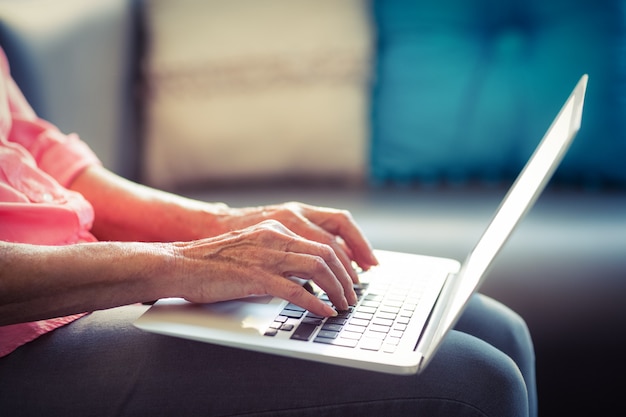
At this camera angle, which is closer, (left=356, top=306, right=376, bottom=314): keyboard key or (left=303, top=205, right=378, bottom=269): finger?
(left=356, top=306, right=376, bottom=314): keyboard key

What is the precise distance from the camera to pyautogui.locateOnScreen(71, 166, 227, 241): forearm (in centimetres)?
110

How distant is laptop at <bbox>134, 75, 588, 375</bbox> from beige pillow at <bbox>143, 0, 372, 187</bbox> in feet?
2.69

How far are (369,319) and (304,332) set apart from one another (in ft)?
0.31

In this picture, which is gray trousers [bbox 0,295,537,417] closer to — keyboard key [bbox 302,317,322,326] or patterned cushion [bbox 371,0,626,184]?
keyboard key [bbox 302,317,322,326]

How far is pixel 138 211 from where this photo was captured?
1123 millimetres

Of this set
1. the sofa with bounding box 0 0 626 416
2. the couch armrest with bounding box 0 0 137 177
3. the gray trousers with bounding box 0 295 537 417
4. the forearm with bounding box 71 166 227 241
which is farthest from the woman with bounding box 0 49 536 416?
the couch armrest with bounding box 0 0 137 177

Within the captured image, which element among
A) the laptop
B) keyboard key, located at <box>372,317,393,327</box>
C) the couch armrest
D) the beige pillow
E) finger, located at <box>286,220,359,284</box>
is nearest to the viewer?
the laptop

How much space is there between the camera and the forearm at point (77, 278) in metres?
0.73

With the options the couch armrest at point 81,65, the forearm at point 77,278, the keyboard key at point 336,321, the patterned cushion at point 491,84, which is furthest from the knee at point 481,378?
the couch armrest at point 81,65

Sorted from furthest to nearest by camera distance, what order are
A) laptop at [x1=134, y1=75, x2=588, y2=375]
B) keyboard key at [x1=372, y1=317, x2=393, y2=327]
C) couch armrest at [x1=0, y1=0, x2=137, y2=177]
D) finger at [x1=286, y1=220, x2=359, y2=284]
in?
couch armrest at [x1=0, y1=0, x2=137, y2=177], finger at [x1=286, y1=220, x2=359, y2=284], keyboard key at [x1=372, y1=317, x2=393, y2=327], laptop at [x1=134, y1=75, x2=588, y2=375]

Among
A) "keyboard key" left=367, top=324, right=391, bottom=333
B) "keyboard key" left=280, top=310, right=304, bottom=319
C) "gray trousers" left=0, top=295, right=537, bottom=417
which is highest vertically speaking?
"keyboard key" left=367, top=324, right=391, bottom=333

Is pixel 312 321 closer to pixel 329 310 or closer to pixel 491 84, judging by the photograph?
pixel 329 310

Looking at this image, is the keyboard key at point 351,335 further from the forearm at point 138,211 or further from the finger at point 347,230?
the forearm at point 138,211

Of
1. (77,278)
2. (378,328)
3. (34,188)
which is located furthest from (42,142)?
(378,328)
